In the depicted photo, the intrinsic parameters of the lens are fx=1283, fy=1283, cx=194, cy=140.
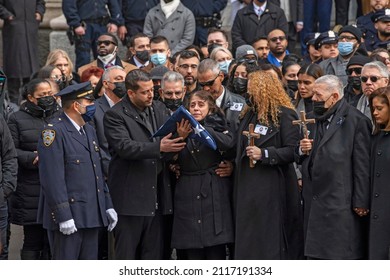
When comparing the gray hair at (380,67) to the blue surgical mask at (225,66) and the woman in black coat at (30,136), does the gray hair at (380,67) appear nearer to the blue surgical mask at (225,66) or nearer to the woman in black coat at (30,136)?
the blue surgical mask at (225,66)

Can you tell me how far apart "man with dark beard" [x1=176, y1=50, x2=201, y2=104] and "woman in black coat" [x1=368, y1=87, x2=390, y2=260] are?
2.24 metres

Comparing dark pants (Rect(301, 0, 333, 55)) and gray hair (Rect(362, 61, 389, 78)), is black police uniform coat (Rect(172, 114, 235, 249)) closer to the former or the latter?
gray hair (Rect(362, 61, 389, 78))

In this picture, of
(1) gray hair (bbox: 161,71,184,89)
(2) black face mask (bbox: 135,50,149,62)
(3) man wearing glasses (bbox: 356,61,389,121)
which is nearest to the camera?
(3) man wearing glasses (bbox: 356,61,389,121)

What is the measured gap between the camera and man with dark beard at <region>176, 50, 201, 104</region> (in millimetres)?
11641

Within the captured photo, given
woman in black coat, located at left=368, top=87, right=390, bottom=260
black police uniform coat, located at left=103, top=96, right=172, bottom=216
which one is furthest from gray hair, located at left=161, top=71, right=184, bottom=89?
woman in black coat, located at left=368, top=87, right=390, bottom=260

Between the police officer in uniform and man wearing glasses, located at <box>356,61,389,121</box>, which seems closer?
the police officer in uniform

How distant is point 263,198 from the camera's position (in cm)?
1038

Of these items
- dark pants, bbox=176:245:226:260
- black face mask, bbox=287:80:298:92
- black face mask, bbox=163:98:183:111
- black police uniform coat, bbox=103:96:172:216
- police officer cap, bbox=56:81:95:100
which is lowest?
dark pants, bbox=176:245:226:260

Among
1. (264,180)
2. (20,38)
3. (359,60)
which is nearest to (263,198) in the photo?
(264,180)

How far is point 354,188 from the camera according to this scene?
388 inches

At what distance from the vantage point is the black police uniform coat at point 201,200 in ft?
34.4

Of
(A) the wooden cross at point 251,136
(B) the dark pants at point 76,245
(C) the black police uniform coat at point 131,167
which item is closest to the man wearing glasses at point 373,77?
(A) the wooden cross at point 251,136

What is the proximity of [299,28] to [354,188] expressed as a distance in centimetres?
679

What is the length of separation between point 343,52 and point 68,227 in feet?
14.1
